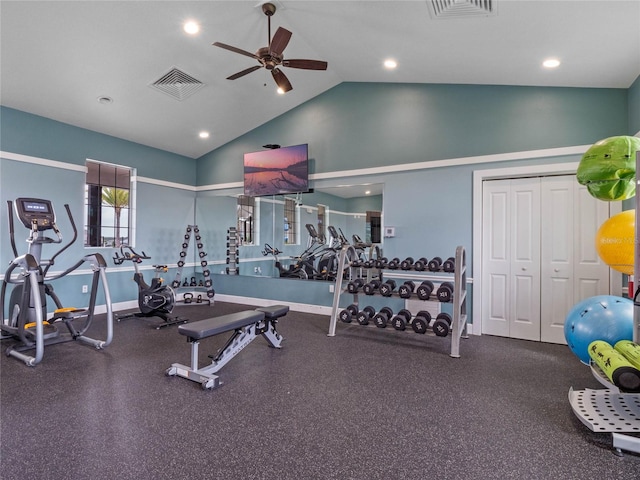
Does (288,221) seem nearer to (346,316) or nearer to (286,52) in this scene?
(346,316)

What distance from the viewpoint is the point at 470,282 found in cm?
441

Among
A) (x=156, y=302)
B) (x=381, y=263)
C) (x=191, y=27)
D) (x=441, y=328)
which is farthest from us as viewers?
(x=156, y=302)

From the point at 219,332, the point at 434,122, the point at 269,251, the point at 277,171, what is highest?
the point at 434,122

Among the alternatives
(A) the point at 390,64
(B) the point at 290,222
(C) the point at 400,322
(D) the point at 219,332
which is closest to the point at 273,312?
(D) the point at 219,332

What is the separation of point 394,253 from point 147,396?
3.50 metres

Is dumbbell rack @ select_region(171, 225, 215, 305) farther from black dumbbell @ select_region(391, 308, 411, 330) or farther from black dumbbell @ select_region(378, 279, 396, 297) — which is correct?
black dumbbell @ select_region(391, 308, 411, 330)

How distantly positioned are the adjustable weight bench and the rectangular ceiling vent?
3196mm

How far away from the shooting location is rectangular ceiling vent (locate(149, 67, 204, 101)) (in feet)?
14.2

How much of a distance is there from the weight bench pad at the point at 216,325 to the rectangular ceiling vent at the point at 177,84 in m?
3.22

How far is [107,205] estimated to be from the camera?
5.66m

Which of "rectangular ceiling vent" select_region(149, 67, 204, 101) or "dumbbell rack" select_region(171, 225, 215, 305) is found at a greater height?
"rectangular ceiling vent" select_region(149, 67, 204, 101)

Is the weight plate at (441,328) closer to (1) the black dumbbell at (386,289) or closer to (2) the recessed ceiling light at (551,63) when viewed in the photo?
(1) the black dumbbell at (386,289)

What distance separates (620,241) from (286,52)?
13.5 feet

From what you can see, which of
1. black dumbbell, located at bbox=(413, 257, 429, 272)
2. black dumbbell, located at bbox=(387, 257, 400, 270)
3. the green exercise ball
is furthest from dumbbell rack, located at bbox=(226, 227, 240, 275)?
the green exercise ball
